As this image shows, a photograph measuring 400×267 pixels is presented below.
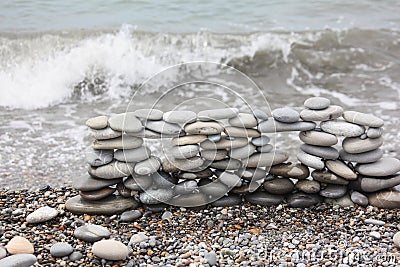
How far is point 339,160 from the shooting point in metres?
4.31

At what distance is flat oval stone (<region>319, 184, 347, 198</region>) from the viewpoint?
424 cm

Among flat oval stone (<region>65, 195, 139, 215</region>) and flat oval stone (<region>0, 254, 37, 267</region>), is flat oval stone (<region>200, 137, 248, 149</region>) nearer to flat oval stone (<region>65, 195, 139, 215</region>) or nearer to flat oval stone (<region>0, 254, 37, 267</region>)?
flat oval stone (<region>65, 195, 139, 215</region>)

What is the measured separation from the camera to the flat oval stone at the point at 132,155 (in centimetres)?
412

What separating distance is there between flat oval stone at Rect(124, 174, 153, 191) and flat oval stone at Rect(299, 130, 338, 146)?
1.31m

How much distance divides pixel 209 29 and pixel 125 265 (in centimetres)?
682

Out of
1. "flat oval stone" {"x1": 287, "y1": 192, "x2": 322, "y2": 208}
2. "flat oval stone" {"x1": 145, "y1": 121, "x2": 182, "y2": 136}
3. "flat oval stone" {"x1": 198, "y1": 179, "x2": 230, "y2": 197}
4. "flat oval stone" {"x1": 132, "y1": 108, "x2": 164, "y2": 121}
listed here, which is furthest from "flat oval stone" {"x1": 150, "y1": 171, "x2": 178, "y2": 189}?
"flat oval stone" {"x1": 287, "y1": 192, "x2": 322, "y2": 208}

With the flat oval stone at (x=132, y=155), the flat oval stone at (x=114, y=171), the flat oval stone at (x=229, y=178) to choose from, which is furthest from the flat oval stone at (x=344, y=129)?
the flat oval stone at (x=114, y=171)

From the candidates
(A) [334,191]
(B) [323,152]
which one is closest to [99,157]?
(B) [323,152]

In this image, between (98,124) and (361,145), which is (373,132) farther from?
(98,124)

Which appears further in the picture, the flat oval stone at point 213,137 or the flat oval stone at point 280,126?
the flat oval stone at point 280,126

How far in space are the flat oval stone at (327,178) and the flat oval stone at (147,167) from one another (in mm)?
1264

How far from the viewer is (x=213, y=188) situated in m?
4.21

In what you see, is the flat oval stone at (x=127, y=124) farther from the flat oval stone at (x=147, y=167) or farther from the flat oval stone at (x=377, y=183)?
the flat oval stone at (x=377, y=183)

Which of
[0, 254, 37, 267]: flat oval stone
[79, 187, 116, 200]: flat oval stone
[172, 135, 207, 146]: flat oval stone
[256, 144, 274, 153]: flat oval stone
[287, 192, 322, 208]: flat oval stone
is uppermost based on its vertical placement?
[172, 135, 207, 146]: flat oval stone
